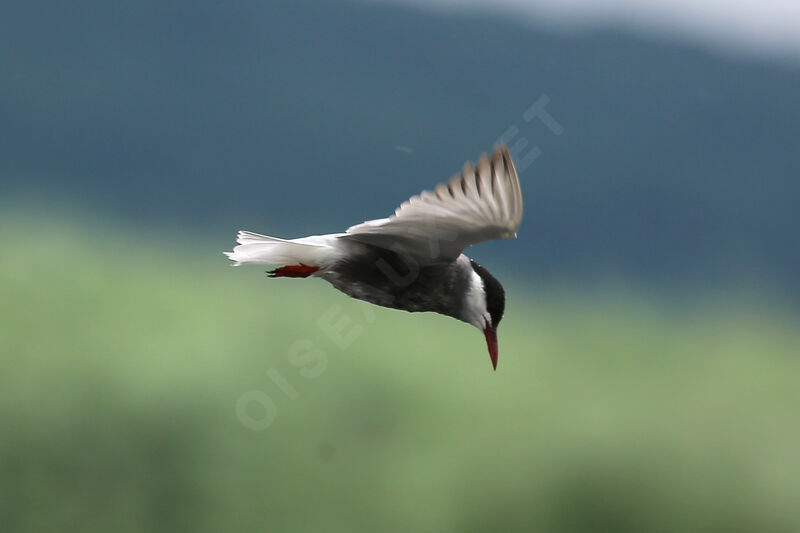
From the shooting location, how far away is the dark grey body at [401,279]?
160 centimetres

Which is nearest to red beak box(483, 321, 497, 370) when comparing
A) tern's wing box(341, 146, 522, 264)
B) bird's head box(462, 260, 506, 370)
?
bird's head box(462, 260, 506, 370)

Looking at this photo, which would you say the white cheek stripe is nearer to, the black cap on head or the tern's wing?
the black cap on head

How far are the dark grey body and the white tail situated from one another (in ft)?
0.09

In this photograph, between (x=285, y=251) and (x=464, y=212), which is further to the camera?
(x=285, y=251)

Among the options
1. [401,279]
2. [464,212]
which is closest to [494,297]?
[401,279]

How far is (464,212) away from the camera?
140 cm

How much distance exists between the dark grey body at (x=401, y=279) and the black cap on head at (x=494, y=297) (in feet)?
0.09

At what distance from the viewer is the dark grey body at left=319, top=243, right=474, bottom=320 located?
5.24 feet

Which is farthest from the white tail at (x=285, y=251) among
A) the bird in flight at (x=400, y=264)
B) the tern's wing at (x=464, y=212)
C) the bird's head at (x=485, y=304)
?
the bird's head at (x=485, y=304)

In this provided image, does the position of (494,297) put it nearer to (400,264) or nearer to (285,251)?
(400,264)

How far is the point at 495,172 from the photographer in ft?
4.45

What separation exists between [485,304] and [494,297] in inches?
0.7

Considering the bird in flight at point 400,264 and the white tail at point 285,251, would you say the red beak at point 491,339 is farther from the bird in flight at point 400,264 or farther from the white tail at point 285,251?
the white tail at point 285,251

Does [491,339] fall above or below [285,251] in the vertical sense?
below
